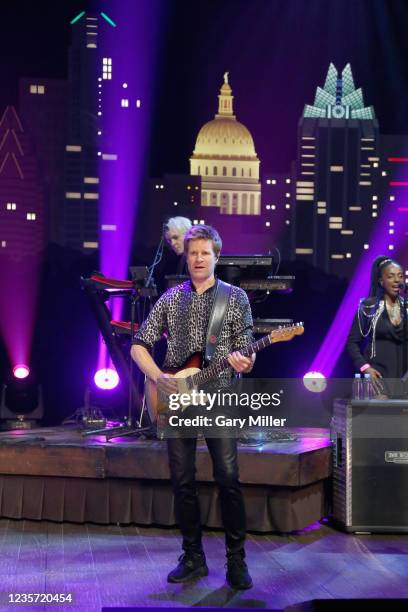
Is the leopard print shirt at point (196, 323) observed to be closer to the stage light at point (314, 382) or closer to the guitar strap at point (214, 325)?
the guitar strap at point (214, 325)

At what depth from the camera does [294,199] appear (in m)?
6.54

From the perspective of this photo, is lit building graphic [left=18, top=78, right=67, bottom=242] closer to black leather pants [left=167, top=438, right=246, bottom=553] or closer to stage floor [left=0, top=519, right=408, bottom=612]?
stage floor [left=0, top=519, right=408, bottom=612]

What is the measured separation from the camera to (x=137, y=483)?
4.48m

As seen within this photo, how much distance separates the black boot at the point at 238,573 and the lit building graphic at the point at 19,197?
148 inches

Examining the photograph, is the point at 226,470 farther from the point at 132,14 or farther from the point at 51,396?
the point at 132,14

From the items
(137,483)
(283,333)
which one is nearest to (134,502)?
(137,483)

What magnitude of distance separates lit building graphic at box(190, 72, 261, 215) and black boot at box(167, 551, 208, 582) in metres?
3.51

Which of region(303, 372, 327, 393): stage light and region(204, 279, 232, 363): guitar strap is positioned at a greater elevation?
region(204, 279, 232, 363): guitar strap

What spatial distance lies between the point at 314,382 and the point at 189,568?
3289 mm

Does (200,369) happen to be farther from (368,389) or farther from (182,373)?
(368,389)

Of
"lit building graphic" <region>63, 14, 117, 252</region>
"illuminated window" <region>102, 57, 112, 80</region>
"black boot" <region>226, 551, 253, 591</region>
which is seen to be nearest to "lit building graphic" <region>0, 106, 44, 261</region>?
"lit building graphic" <region>63, 14, 117, 252</region>

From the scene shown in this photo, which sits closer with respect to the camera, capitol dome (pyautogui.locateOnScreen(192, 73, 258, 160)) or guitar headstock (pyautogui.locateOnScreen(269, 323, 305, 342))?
guitar headstock (pyautogui.locateOnScreen(269, 323, 305, 342))

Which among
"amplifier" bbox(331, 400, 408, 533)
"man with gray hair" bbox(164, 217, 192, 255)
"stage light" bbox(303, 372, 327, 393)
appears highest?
"man with gray hair" bbox(164, 217, 192, 255)

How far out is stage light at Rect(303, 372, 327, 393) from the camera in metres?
6.48
